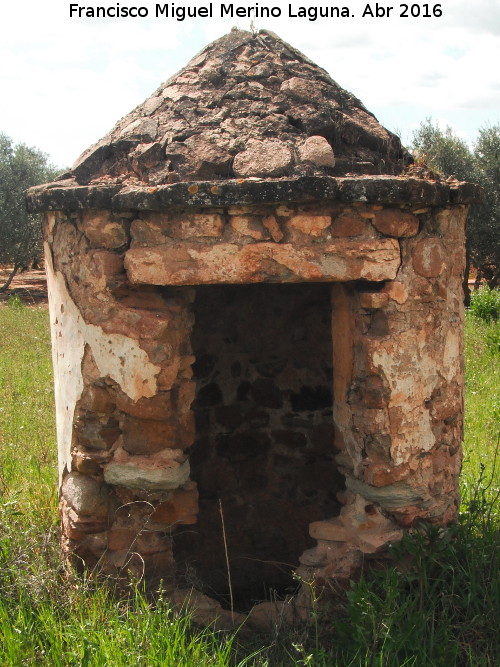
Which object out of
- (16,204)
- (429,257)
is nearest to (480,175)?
(16,204)

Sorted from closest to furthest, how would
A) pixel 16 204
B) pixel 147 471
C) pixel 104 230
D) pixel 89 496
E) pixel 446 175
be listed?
pixel 104 230 < pixel 147 471 < pixel 89 496 < pixel 446 175 < pixel 16 204

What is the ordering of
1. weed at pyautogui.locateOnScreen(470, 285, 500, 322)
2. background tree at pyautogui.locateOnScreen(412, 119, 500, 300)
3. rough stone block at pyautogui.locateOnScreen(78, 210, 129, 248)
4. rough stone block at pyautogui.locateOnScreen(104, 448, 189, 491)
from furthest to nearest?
background tree at pyautogui.locateOnScreen(412, 119, 500, 300)
weed at pyautogui.locateOnScreen(470, 285, 500, 322)
rough stone block at pyautogui.locateOnScreen(104, 448, 189, 491)
rough stone block at pyautogui.locateOnScreen(78, 210, 129, 248)

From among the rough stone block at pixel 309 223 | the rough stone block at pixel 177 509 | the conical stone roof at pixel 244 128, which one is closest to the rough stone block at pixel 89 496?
the rough stone block at pixel 177 509

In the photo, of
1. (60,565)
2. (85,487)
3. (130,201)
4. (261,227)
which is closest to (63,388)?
(85,487)

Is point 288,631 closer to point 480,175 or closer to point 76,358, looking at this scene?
point 76,358

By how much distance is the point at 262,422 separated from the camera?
4.75 metres

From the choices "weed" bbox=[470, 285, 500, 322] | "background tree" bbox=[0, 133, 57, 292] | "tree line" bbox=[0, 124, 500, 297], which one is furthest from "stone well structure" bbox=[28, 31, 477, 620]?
"background tree" bbox=[0, 133, 57, 292]

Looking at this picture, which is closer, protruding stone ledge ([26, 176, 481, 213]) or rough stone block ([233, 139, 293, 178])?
protruding stone ledge ([26, 176, 481, 213])

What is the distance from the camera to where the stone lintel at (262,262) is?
2.89 metres

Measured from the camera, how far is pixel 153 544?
10.8ft

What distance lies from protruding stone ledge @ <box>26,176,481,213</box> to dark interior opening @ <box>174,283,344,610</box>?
1673mm

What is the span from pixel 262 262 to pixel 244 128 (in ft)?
2.29

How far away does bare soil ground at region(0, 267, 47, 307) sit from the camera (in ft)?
54.5

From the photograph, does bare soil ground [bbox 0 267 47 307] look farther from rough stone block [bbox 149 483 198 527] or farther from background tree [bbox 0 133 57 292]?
rough stone block [bbox 149 483 198 527]
